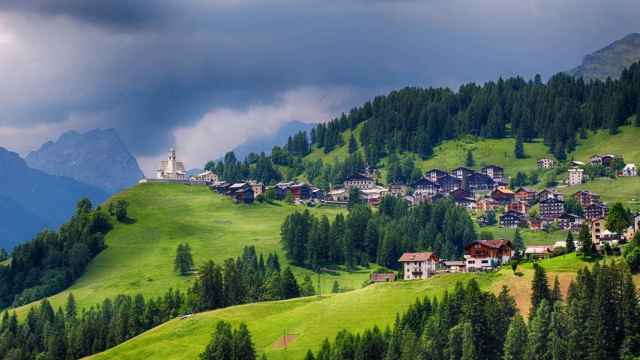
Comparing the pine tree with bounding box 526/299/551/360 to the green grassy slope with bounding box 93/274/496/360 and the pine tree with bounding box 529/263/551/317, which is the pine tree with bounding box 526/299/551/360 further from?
the green grassy slope with bounding box 93/274/496/360

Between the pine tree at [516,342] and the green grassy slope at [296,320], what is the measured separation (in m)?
29.1

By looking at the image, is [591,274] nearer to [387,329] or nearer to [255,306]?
[387,329]

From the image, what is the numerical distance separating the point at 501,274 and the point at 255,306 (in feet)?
136

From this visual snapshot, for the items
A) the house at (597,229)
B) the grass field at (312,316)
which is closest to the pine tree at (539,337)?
the grass field at (312,316)

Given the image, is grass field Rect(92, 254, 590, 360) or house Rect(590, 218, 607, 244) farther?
house Rect(590, 218, 607, 244)

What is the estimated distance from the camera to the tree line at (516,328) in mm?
129250

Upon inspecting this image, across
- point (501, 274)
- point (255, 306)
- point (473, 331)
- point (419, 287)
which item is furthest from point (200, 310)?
point (473, 331)

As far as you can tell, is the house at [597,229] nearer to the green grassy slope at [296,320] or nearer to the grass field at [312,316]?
the grass field at [312,316]

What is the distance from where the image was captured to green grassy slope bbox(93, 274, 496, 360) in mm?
161750

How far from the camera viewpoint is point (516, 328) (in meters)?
132

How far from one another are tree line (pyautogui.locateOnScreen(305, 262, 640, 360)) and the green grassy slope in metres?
8.93

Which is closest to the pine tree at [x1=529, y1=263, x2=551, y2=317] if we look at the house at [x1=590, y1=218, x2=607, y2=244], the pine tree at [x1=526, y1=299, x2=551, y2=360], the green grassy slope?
the pine tree at [x1=526, y1=299, x2=551, y2=360]

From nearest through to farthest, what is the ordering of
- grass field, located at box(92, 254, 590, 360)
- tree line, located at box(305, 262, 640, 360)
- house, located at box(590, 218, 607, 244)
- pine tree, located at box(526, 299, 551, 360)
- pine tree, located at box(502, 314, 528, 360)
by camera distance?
pine tree, located at box(526, 299, 551, 360) → tree line, located at box(305, 262, 640, 360) → pine tree, located at box(502, 314, 528, 360) → grass field, located at box(92, 254, 590, 360) → house, located at box(590, 218, 607, 244)

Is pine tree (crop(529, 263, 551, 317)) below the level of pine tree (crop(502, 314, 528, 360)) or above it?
above
